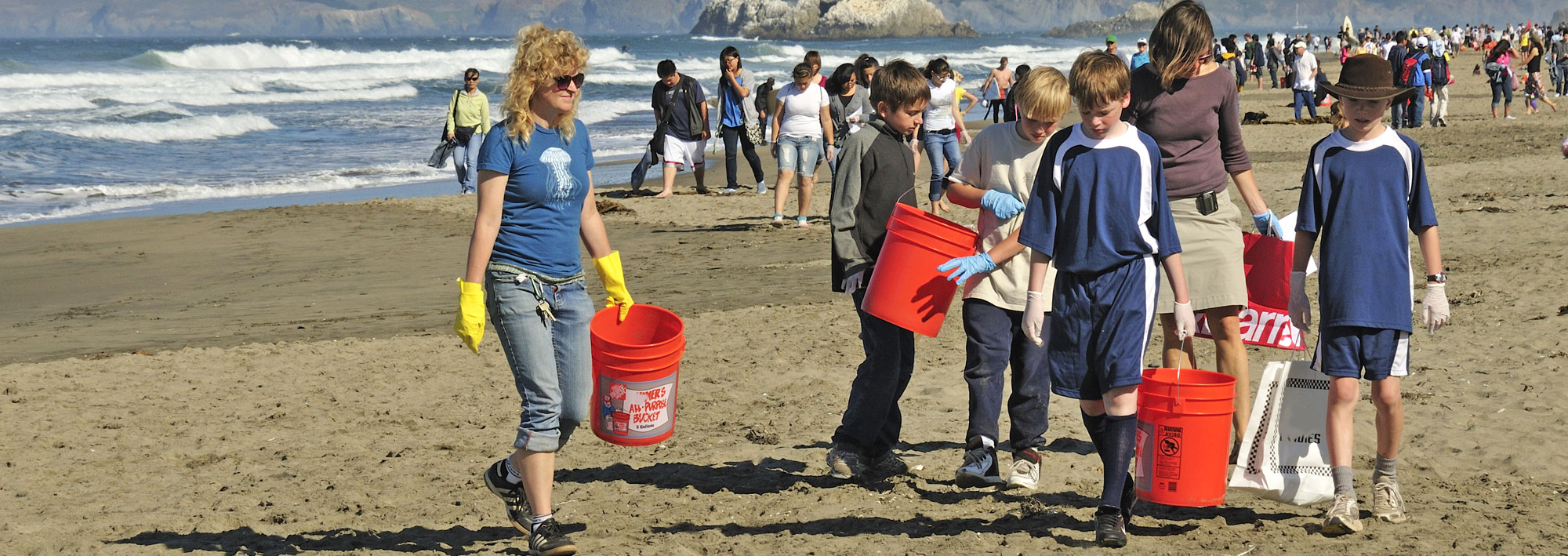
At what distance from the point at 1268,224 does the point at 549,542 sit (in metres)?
2.83

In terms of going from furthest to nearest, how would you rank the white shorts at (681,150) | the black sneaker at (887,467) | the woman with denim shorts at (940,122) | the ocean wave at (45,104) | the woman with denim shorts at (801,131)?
the ocean wave at (45,104) < the white shorts at (681,150) < the woman with denim shorts at (940,122) < the woman with denim shorts at (801,131) < the black sneaker at (887,467)

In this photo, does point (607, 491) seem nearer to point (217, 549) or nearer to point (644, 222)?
point (217, 549)

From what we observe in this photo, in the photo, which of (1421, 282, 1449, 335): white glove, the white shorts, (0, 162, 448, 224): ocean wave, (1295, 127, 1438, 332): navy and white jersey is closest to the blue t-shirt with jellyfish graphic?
(1295, 127, 1438, 332): navy and white jersey

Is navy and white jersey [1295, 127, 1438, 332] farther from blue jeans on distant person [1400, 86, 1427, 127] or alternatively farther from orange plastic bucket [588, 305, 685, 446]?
blue jeans on distant person [1400, 86, 1427, 127]

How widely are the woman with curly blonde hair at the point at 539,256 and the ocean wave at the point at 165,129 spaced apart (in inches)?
919

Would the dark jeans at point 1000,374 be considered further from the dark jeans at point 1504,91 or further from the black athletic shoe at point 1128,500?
the dark jeans at point 1504,91

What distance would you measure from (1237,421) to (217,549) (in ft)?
12.3

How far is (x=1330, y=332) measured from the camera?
407cm

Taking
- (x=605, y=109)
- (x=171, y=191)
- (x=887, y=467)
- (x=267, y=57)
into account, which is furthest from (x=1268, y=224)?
(x=267, y=57)

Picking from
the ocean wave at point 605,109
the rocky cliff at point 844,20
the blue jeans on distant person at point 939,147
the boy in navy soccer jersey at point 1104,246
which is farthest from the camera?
the rocky cliff at point 844,20

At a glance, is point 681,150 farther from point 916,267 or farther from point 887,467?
point 916,267

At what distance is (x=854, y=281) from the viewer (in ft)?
15.5

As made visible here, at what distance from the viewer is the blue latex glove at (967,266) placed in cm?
427

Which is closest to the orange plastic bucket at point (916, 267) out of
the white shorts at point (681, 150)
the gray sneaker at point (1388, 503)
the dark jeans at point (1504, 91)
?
the gray sneaker at point (1388, 503)
